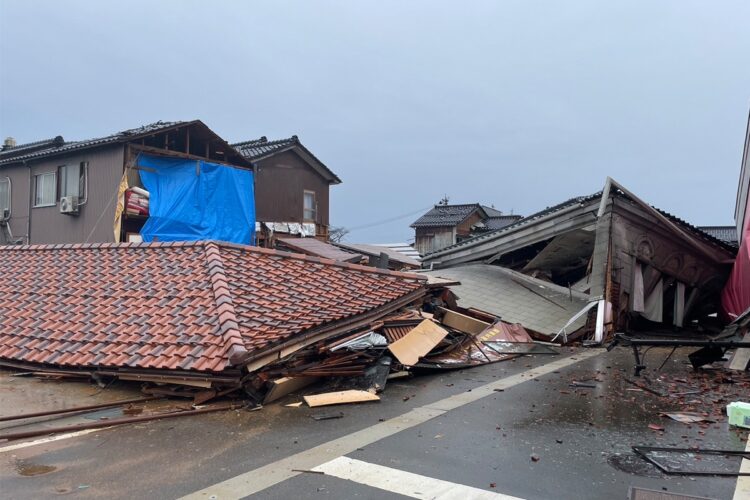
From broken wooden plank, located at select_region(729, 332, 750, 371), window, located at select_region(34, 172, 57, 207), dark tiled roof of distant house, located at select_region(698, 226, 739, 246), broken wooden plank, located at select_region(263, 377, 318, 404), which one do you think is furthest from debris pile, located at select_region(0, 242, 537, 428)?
dark tiled roof of distant house, located at select_region(698, 226, 739, 246)

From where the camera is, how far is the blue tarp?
15.7 meters

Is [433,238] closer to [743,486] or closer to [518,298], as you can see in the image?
[518,298]

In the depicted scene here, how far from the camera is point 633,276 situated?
1262 cm

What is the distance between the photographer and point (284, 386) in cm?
612

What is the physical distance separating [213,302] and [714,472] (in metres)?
5.72

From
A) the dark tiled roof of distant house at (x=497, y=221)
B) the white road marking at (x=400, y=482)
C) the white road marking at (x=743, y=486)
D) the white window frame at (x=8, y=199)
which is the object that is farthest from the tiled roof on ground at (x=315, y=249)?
the dark tiled roof of distant house at (x=497, y=221)

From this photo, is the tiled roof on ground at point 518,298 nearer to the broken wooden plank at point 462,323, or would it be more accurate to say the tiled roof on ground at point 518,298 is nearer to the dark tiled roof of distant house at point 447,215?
the broken wooden plank at point 462,323

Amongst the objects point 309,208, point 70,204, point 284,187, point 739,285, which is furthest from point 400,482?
point 309,208

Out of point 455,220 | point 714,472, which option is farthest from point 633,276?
point 455,220

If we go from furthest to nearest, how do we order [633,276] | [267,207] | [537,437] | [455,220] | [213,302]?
[455,220], [267,207], [633,276], [213,302], [537,437]

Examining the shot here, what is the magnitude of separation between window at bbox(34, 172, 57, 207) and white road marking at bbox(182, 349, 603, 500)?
16.2m

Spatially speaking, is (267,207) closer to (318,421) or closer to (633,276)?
(633,276)

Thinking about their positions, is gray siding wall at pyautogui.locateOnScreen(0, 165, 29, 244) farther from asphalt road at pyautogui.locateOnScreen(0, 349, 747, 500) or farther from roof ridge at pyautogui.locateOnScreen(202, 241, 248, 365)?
asphalt road at pyautogui.locateOnScreen(0, 349, 747, 500)

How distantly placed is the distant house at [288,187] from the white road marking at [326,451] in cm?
1455
